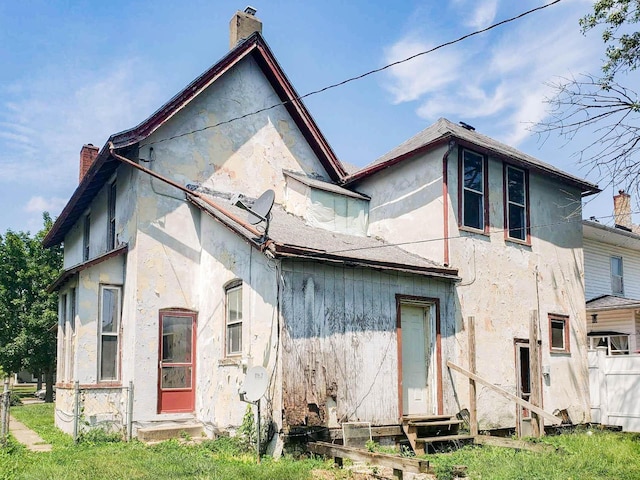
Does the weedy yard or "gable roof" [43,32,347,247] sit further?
"gable roof" [43,32,347,247]

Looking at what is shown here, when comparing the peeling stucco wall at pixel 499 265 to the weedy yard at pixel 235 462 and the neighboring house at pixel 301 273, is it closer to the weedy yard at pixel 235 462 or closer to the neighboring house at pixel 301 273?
the neighboring house at pixel 301 273

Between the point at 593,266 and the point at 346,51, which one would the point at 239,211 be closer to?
the point at 346,51

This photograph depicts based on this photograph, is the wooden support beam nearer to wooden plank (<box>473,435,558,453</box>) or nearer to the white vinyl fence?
wooden plank (<box>473,435,558,453</box>)

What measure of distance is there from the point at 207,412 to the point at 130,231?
4470 mm

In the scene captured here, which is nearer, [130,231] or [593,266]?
[130,231]

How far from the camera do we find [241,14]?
16891 mm

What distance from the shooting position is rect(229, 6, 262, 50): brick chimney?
1681cm

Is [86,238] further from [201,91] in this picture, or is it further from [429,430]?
[429,430]

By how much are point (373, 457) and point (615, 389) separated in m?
9.80

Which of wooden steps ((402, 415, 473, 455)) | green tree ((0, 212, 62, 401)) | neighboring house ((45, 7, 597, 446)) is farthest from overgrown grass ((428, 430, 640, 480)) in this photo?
green tree ((0, 212, 62, 401))

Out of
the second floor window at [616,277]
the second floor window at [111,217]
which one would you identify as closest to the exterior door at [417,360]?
the second floor window at [111,217]

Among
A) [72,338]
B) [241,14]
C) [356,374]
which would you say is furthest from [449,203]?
[72,338]

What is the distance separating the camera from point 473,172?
14578mm

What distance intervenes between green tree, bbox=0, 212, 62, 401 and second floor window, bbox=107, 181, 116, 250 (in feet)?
43.0
